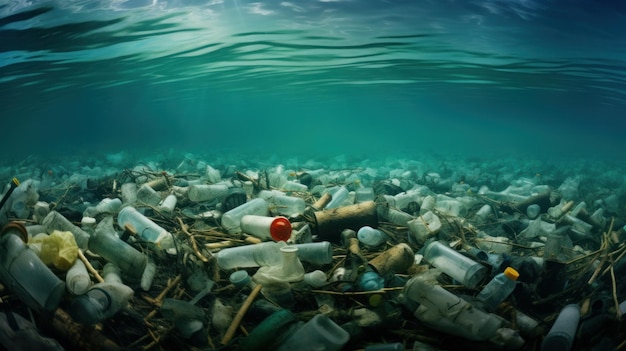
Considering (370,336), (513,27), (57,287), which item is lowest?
(370,336)

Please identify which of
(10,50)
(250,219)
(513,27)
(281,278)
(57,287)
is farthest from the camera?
(10,50)

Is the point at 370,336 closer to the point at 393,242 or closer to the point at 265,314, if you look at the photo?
A: the point at 265,314

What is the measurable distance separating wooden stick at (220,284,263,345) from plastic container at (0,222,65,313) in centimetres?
95

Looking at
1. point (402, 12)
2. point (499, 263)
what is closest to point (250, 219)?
point (499, 263)

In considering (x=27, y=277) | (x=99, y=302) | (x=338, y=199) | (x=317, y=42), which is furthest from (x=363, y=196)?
(x=317, y=42)

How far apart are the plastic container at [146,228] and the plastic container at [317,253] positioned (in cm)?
115

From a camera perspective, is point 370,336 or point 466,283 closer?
point 370,336

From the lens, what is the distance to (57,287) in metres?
1.85

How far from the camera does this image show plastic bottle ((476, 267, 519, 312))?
7.34ft

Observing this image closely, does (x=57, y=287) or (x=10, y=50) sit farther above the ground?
(x=10, y=50)

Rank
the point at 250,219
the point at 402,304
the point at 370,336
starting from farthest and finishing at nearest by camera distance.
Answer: the point at 250,219 → the point at 402,304 → the point at 370,336

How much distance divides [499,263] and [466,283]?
0.42 meters

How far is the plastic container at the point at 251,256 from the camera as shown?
260 centimetres

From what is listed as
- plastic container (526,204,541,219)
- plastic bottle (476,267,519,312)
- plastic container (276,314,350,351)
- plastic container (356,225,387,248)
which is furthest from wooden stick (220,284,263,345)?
plastic container (526,204,541,219)
